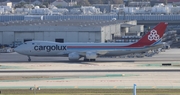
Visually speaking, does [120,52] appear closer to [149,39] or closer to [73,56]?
[149,39]

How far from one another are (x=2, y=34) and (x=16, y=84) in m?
49.1

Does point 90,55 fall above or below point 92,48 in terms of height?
below

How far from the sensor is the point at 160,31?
86.9 m

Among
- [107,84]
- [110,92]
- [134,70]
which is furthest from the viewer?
[134,70]

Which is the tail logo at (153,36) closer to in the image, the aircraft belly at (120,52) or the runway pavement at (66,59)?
the aircraft belly at (120,52)

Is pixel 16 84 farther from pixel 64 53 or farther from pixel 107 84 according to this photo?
pixel 64 53

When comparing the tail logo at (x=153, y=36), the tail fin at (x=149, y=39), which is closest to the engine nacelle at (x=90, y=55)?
the tail fin at (x=149, y=39)

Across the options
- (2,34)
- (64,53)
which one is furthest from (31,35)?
(64,53)

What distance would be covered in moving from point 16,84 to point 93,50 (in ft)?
87.5

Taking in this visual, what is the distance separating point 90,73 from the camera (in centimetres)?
6881

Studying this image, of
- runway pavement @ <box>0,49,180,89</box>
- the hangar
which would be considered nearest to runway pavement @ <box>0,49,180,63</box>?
runway pavement @ <box>0,49,180,89</box>

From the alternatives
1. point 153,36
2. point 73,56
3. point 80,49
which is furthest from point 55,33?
point 153,36

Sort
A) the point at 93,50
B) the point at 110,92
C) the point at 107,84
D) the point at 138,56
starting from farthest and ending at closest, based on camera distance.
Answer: the point at 138,56, the point at 93,50, the point at 107,84, the point at 110,92

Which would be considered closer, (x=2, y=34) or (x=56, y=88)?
(x=56, y=88)
